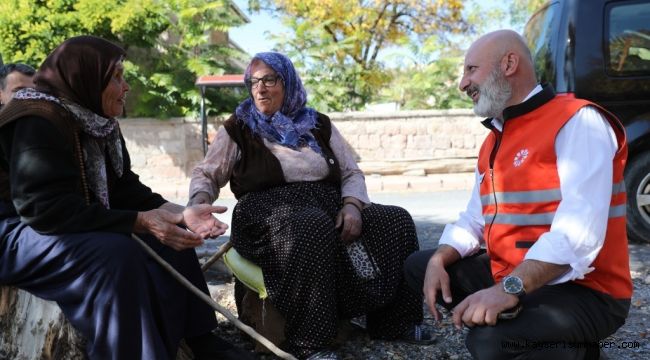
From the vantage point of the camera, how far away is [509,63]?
86.8 inches

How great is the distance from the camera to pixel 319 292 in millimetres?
2773

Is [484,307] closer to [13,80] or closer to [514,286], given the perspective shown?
[514,286]

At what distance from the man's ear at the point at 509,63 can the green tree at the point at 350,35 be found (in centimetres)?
1144

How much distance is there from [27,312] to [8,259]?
0.23 meters

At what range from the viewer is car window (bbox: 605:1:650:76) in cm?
520

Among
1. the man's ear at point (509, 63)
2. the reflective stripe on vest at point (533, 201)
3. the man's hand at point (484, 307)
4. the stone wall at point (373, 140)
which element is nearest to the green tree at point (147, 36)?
the stone wall at point (373, 140)

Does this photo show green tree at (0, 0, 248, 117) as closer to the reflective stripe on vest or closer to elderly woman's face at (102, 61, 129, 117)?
elderly woman's face at (102, 61, 129, 117)

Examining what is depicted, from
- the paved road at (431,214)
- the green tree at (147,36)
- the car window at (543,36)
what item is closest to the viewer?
the paved road at (431,214)

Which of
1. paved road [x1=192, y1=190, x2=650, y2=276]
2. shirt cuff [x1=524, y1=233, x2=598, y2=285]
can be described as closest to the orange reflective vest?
shirt cuff [x1=524, y1=233, x2=598, y2=285]

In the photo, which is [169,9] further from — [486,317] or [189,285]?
[486,317]

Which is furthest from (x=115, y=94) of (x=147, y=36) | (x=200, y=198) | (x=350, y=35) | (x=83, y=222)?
(x=350, y=35)

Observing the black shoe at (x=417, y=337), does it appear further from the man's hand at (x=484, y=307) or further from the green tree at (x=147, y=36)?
the green tree at (x=147, y=36)

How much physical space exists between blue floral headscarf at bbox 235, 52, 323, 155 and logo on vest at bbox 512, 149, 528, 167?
1.43 meters

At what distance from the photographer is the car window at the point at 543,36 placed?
5.48 metres
